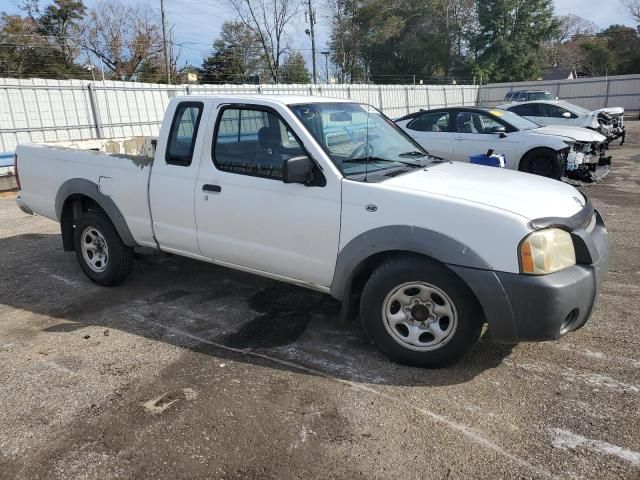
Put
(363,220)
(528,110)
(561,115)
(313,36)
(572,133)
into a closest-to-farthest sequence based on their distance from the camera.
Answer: (363,220)
(572,133)
(561,115)
(528,110)
(313,36)

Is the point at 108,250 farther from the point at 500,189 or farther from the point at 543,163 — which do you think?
the point at 543,163

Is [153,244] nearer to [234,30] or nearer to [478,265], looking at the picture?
[478,265]

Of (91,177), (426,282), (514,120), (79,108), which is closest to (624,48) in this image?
(514,120)

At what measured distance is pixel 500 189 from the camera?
11.9 ft

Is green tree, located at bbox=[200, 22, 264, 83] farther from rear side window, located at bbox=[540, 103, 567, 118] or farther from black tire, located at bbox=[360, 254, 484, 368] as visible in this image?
black tire, located at bbox=[360, 254, 484, 368]

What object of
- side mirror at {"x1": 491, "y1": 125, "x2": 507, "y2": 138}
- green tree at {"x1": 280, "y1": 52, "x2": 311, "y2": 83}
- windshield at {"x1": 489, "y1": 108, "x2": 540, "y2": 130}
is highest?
green tree at {"x1": 280, "y1": 52, "x2": 311, "y2": 83}

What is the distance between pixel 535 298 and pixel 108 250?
3.92 metres

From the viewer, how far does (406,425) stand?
9.80ft

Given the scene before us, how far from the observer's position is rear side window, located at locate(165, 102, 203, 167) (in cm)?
443

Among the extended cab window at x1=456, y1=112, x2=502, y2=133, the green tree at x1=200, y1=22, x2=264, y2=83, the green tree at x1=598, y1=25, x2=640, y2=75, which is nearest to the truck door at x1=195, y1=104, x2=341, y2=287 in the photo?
the extended cab window at x1=456, y1=112, x2=502, y2=133

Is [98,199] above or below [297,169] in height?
below

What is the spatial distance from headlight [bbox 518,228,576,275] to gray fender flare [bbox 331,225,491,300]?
0.72 feet

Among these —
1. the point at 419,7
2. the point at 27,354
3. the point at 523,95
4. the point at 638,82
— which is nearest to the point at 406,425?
the point at 27,354

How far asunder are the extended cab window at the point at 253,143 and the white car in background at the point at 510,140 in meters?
6.76
